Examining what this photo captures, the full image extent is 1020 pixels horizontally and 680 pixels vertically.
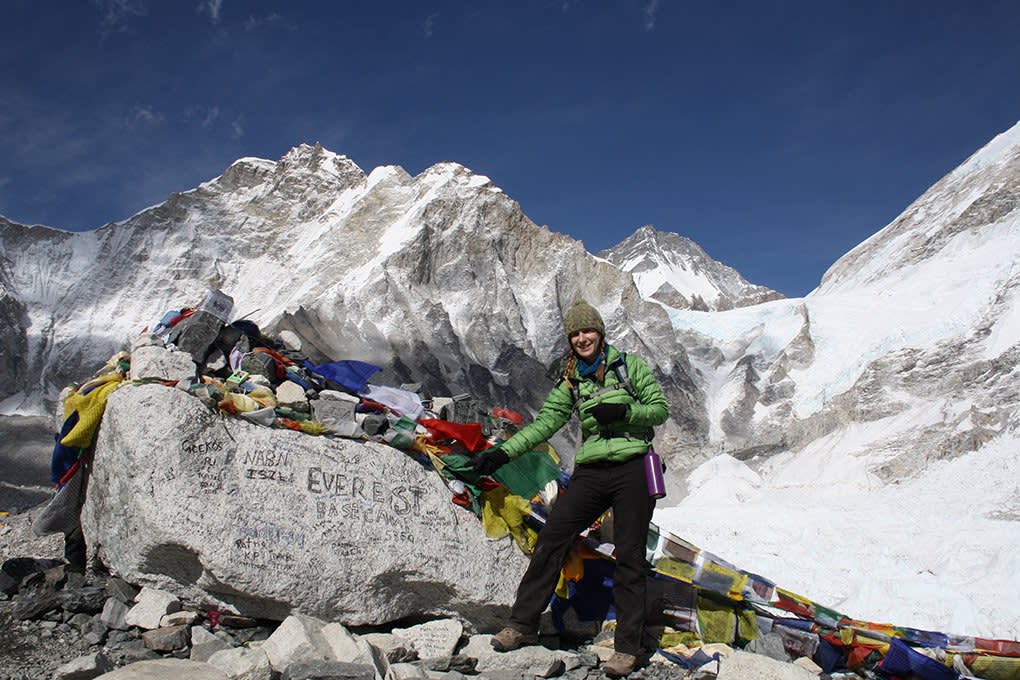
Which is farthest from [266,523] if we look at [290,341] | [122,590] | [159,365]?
[290,341]

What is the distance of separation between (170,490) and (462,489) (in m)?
1.80

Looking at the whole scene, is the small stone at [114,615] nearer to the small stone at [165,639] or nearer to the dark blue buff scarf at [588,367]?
the small stone at [165,639]

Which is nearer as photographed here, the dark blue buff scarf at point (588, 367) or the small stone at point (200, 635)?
the small stone at point (200, 635)

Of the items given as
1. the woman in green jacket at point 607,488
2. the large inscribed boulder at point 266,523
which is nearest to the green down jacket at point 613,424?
the woman in green jacket at point 607,488

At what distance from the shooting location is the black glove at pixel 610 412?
12.9 feet

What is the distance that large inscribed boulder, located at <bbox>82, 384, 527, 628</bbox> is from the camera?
3916 millimetres

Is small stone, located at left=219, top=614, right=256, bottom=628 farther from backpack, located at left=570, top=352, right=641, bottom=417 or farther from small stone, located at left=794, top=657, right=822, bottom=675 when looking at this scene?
small stone, located at left=794, top=657, right=822, bottom=675

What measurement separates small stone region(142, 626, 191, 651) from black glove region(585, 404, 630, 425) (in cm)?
253

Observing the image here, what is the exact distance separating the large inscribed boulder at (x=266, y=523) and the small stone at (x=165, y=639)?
0.23 metres

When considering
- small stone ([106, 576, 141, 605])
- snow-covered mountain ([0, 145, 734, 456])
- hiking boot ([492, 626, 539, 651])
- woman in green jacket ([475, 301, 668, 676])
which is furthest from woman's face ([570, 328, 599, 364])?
snow-covered mountain ([0, 145, 734, 456])

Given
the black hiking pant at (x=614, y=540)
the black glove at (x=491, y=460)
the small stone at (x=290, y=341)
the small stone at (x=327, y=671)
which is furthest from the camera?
the small stone at (x=290, y=341)

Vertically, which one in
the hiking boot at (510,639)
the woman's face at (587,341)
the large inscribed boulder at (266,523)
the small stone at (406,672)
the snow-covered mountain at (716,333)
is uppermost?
the snow-covered mountain at (716,333)

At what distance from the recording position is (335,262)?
177ft

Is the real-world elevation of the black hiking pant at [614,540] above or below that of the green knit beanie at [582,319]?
below
